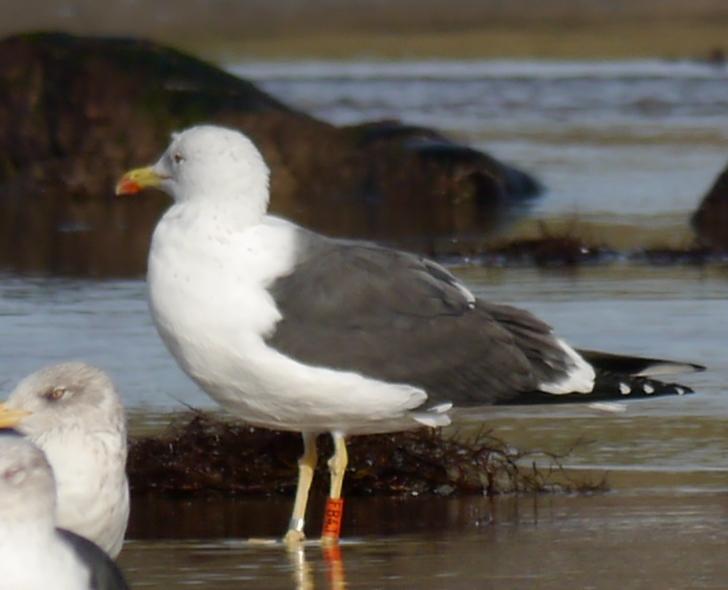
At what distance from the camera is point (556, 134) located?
20828 millimetres

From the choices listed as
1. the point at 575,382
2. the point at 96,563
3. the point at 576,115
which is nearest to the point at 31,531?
the point at 96,563

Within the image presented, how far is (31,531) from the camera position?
5.13 meters

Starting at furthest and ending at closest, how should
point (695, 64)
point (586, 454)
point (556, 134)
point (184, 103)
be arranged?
1. point (695, 64)
2. point (556, 134)
3. point (184, 103)
4. point (586, 454)

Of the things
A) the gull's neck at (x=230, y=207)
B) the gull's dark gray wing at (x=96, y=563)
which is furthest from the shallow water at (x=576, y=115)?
the gull's dark gray wing at (x=96, y=563)

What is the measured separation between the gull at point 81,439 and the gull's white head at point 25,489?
2.25ft

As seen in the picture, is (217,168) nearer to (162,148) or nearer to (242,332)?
(242,332)

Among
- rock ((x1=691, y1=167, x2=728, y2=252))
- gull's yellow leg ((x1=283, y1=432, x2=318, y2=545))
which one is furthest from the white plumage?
rock ((x1=691, y1=167, x2=728, y2=252))

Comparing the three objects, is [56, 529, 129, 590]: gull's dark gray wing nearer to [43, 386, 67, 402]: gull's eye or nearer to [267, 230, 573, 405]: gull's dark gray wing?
[43, 386, 67, 402]: gull's eye

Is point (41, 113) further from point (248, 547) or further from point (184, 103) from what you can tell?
point (248, 547)

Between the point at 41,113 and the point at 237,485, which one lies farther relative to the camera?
the point at 41,113

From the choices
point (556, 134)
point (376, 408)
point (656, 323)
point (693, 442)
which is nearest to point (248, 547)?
point (376, 408)

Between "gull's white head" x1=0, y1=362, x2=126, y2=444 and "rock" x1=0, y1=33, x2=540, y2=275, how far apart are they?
29.2 ft

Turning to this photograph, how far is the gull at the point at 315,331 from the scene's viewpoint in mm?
7121

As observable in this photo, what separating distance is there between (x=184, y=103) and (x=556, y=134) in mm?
4462
